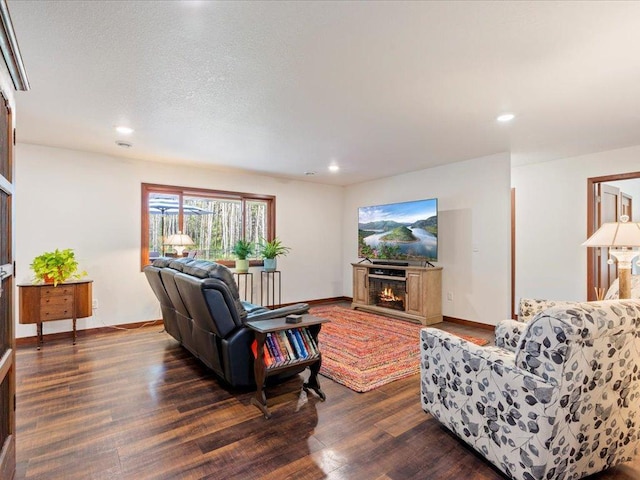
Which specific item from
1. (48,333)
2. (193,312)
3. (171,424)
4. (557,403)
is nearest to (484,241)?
(557,403)

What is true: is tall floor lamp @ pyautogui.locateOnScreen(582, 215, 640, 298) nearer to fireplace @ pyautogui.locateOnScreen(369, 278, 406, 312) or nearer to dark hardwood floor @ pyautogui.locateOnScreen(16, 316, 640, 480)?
dark hardwood floor @ pyautogui.locateOnScreen(16, 316, 640, 480)

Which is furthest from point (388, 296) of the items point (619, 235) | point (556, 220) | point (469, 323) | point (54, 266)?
point (54, 266)

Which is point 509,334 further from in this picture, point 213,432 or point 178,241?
point 178,241

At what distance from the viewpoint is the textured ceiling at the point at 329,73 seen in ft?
5.75

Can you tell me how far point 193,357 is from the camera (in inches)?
138

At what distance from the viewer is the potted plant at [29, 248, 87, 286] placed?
382 cm

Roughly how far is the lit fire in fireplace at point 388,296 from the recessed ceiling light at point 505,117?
2.98 m

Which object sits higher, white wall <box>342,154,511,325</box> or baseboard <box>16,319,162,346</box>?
white wall <box>342,154,511,325</box>

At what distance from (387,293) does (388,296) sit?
51 mm

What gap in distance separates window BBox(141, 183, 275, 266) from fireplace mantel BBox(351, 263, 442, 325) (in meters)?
1.87

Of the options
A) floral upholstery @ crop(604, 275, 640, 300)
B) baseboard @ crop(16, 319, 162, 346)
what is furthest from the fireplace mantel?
baseboard @ crop(16, 319, 162, 346)

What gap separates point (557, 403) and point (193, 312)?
2546mm

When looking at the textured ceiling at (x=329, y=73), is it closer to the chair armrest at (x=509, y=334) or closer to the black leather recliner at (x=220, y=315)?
the black leather recliner at (x=220, y=315)

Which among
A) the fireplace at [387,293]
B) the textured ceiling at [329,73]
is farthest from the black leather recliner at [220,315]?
the fireplace at [387,293]
